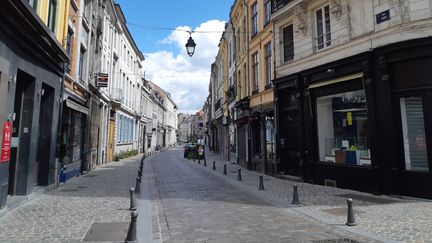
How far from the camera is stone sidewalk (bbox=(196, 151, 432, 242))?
20.3ft

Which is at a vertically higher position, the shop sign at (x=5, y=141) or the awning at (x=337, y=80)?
the awning at (x=337, y=80)

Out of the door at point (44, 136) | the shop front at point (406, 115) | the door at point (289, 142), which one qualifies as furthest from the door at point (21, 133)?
the shop front at point (406, 115)

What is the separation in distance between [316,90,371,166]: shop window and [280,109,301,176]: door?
1.52 m

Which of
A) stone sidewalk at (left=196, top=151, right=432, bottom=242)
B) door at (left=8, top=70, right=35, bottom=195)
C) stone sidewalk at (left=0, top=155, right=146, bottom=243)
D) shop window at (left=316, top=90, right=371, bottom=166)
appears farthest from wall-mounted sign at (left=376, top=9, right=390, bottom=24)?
door at (left=8, top=70, right=35, bottom=195)

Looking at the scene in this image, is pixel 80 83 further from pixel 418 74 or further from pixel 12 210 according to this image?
pixel 418 74

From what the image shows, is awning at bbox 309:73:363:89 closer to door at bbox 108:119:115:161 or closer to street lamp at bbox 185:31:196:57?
street lamp at bbox 185:31:196:57

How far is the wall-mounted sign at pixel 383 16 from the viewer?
10.5 meters

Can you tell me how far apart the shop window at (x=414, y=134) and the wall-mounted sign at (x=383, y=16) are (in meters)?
2.72

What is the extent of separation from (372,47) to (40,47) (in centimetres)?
1076

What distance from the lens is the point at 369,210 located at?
8.26 meters

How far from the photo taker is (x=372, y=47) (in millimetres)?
10914

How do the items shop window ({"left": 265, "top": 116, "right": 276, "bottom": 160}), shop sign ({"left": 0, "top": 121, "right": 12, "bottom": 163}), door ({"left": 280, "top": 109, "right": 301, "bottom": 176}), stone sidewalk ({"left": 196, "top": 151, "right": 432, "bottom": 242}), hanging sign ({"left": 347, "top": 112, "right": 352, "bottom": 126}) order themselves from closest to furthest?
1. stone sidewalk ({"left": 196, "top": 151, "right": 432, "bottom": 242})
2. shop sign ({"left": 0, "top": 121, "right": 12, "bottom": 163})
3. hanging sign ({"left": 347, "top": 112, "right": 352, "bottom": 126})
4. door ({"left": 280, "top": 109, "right": 301, "bottom": 176})
5. shop window ({"left": 265, "top": 116, "right": 276, "bottom": 160})

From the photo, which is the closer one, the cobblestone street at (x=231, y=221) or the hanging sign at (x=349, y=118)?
the cobblestone street at (x=231, y=221)

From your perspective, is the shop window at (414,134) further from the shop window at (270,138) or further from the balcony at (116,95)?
the balcony at (116,95)
